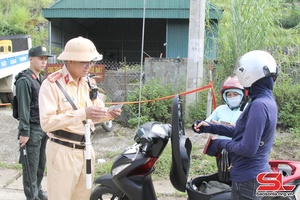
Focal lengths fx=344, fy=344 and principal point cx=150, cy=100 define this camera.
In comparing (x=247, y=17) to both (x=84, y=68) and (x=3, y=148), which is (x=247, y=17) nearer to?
(x=84, y=68)

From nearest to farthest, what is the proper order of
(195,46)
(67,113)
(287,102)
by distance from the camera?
(67,113) → (287,102) → (195,46)

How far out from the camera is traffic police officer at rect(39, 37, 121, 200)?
271 centimetres

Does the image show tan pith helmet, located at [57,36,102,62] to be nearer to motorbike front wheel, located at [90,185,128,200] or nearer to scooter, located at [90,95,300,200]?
scooter, located at [90,95,300,200]

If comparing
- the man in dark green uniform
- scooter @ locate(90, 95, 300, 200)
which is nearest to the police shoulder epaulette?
scooter @ locate(90, 95, 300, 200)

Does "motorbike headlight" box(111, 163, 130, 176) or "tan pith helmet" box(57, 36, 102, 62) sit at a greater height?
"tan pith helmet" box(57, 36, 102, 62)

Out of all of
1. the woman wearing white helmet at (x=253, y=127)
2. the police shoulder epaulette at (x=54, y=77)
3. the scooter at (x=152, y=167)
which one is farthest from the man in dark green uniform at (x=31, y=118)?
the woman wearing white helmet at (x=253, y=127)

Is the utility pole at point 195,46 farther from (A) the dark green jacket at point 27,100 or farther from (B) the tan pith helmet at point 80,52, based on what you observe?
(B) the tan pith helmet at point 80,52

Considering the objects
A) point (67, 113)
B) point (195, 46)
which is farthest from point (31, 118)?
point (195, 46)

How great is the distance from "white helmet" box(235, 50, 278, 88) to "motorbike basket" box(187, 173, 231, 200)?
0.91 m

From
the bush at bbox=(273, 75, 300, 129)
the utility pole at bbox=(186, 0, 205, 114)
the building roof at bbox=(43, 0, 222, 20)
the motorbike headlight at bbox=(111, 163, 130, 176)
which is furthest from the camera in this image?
the building roof at bbox=(43, 0, 222, 20)

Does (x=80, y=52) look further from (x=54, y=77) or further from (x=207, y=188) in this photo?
(x=207, y=188)

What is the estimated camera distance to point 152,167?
9.43ft

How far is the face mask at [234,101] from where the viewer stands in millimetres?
3537

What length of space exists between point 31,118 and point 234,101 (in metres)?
2.22
